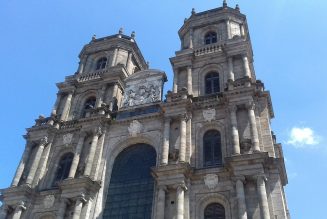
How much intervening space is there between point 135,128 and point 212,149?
624 cm

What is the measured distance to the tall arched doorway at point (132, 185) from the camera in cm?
2611

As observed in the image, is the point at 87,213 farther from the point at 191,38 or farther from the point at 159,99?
the point at 191,38

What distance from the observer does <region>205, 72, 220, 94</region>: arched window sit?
3231 cm

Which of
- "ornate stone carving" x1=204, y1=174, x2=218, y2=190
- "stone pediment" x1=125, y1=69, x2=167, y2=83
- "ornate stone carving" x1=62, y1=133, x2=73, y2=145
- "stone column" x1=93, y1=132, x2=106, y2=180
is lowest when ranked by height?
"ornate stone carving" x1=204, y1=174, x2=218, y2=190

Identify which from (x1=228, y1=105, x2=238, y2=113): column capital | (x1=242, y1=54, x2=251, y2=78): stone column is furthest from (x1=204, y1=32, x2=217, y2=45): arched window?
(x1=228, y1=105, x2=238, y2=113): column capital

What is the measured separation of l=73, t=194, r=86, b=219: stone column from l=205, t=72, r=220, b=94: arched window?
41.4ft

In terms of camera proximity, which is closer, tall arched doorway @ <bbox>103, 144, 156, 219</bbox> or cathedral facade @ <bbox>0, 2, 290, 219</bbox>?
cathedral facade @ <bbox>0, 2, 290, 219</bbox>

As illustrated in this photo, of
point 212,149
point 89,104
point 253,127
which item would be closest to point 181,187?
point 212,149

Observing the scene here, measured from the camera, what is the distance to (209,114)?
95.4 feet

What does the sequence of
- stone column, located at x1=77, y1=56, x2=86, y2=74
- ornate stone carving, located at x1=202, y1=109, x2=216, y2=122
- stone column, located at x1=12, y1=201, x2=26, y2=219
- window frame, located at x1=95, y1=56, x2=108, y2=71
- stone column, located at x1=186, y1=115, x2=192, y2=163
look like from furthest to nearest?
window frame, located at x1=95, y1=56, x2=108, y2=71 → stone column, located at x1=77, y1=56, x2=86, y2=74 → ornate stone carving, located at x1=202, y1=109, x2=216, y2=122 → stone column, located at x1=12, y1=201, x2=26, y2=219 → stone column, located at x1=186, y1=115, x2=192, y2=163

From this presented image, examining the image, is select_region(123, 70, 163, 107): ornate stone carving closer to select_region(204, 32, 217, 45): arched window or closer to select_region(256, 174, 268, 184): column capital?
select_region(204, 32, 217, 45): arched window

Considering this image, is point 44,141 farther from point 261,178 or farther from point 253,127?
point 261,178

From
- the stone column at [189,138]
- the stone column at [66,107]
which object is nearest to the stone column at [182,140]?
the stone column at [189,138]

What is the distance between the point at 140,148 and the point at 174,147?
11.6 feet
